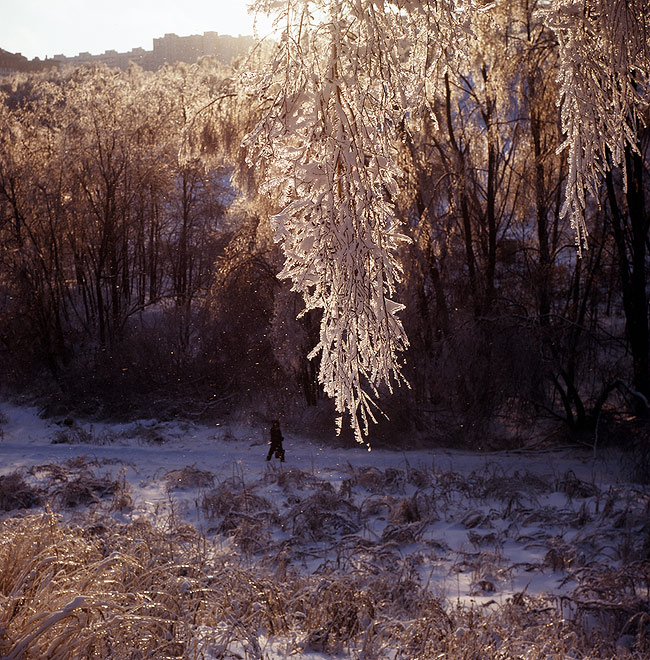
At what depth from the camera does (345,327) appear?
3.08m

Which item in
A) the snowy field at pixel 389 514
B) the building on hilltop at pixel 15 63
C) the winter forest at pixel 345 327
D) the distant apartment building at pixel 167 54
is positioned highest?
the distant apartment building at pixel 167 54

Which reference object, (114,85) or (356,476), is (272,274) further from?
(114,85)

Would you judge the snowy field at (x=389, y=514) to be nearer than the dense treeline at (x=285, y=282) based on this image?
Yes

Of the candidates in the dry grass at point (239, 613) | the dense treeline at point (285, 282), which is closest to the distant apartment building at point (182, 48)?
the dense treeline at point (285, 282)

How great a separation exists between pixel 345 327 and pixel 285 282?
34.8 ft

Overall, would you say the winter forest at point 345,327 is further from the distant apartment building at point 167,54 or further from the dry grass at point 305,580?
the distant apartment building at point 167,54

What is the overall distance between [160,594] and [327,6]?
3.38m

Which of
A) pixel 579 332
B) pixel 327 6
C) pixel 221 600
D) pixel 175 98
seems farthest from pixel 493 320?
pixel 175 98

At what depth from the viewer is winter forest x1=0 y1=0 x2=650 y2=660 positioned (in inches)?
115

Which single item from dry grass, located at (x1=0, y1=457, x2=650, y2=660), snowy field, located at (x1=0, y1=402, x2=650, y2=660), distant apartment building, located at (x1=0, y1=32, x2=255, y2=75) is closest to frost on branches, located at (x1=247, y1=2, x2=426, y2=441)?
dry grass, located at (x1=0, y1=457, x2=650, y2=660)

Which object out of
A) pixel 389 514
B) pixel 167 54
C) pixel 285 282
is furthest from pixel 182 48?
pixel 389 514

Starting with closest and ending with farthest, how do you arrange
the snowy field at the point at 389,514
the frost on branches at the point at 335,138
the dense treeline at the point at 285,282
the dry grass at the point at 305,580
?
1. the frost on branches at the point at 335,138
2. the dry grass at the point at 305,580
3. the snowy field at the point at 389,514
4. the dense treeline at the point at 285,282

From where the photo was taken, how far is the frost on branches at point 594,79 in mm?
3193

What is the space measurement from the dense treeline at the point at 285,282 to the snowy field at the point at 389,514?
1.52m
